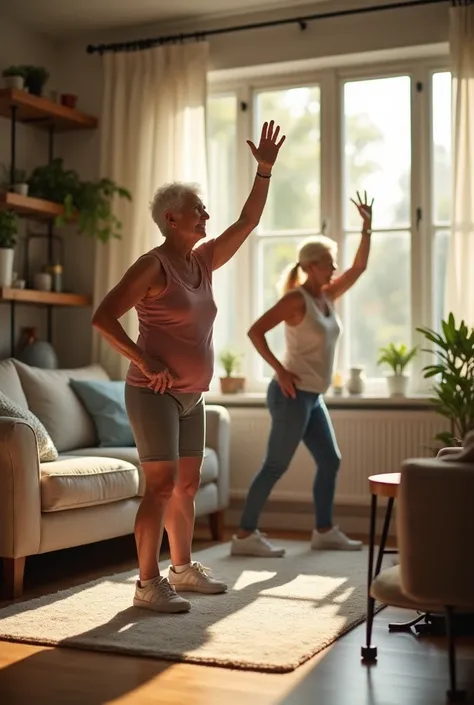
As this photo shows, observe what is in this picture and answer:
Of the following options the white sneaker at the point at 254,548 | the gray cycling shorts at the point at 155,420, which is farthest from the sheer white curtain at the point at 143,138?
the gray cycling shorts at the point at 155,420

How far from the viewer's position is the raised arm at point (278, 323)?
15.1ft

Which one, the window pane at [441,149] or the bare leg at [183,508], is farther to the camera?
the window pane at [441,149]

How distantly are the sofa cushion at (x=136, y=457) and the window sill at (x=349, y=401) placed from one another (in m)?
0.53

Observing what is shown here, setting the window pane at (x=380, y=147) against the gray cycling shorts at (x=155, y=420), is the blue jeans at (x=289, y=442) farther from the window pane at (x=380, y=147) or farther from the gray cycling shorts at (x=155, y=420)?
the window pane at (x=380, y=147)

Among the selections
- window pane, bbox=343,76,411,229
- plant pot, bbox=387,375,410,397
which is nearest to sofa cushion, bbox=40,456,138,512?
plant pot, bbox=387,375,410,397

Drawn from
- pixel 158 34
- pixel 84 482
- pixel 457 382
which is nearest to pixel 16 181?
pixel 158 34

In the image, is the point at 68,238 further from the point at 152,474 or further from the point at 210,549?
the point at 152,474

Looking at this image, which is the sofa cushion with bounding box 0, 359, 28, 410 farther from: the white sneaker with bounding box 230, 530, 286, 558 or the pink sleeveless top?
the pink sleeveless top

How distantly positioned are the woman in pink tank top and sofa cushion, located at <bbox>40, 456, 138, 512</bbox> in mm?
610

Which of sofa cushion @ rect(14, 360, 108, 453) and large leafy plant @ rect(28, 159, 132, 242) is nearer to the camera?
sofa cushion @ rect(14, 360, 108, 453)

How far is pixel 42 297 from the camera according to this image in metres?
5.66

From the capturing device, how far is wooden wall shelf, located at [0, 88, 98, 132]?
5.46 metres

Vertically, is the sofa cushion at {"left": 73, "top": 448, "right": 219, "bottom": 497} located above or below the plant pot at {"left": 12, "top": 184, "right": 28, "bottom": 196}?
below

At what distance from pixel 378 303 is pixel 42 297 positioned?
185cm
